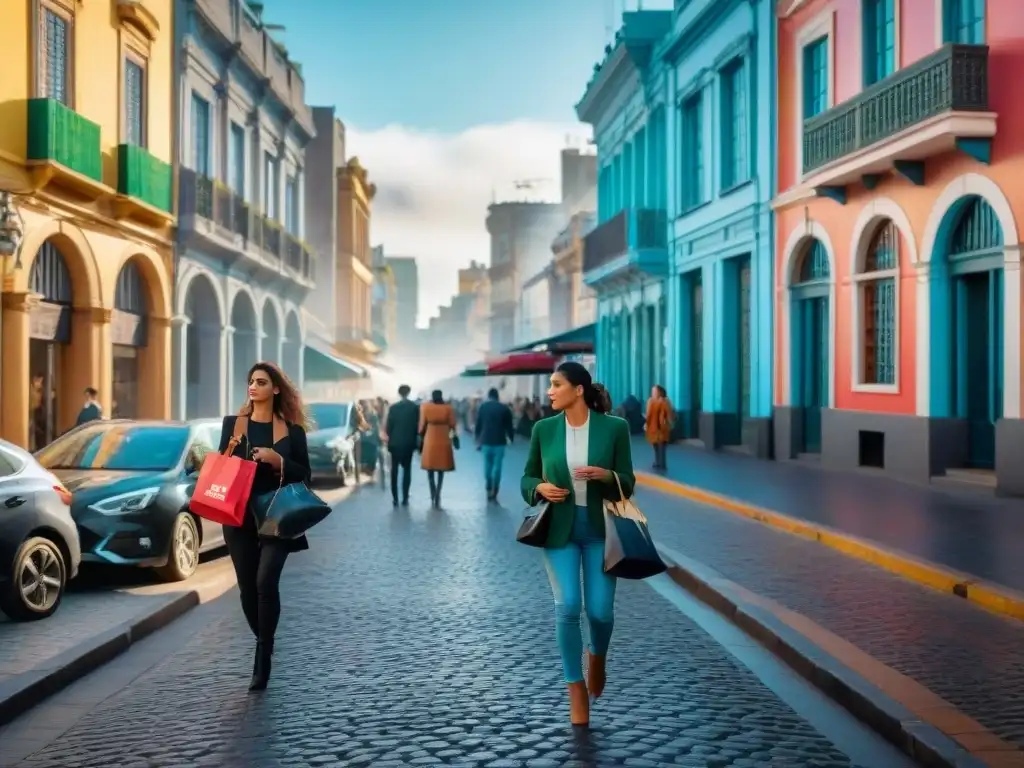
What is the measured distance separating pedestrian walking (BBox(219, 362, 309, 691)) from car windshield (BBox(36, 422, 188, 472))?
15.1ft

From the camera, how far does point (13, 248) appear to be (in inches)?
637

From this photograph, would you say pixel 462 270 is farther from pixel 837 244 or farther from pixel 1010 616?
pixel 1010 616

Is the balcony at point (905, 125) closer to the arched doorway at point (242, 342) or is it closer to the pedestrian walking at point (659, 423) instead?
the pedestrian walking at point (659, 423)

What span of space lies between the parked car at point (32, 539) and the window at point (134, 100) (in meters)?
15.0

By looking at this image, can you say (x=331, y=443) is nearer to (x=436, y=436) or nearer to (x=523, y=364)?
(x=436, y=436)

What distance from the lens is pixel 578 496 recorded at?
228 inches

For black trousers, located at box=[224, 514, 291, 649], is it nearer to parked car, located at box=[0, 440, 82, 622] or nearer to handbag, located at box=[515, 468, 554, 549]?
handbag, located at box=[515, 468, 554, 549]

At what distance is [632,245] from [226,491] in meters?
26.7

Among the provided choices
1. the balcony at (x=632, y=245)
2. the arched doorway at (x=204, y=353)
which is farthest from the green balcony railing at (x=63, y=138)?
the balcony at (x=632, y=245)

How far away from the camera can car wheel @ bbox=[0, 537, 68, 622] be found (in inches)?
327

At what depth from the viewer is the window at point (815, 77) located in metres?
22.4

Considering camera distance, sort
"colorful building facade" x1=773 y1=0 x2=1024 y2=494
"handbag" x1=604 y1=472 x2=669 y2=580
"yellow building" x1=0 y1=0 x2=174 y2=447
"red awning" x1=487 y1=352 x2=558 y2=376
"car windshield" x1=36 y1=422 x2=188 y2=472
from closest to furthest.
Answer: "handbag" x1=604 y1=472 x2=669 y2=580 → "car windshield" x1=36 y1=422 x2=188 y2=472 → "colorful building facade" x1=773 y1=0 x2=1024 y2=494 → "yellow building" x1=0 y1=0 x2=174 y2=447 → "red awning" x1=487 y1=352 x2=558 y2=376

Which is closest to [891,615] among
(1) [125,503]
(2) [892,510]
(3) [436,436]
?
(1) [125,503]

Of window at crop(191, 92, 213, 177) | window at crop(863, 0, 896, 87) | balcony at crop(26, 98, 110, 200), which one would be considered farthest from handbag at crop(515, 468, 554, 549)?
window at crop(191, 92, 213, 177)
